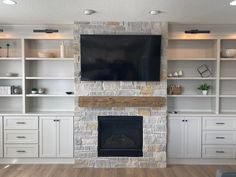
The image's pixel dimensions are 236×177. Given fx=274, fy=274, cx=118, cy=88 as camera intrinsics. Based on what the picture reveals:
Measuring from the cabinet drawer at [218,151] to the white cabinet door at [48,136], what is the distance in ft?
9.08

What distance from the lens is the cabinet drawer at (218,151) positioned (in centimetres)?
505

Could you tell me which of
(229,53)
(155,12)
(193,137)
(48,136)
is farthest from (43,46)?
(229,53)

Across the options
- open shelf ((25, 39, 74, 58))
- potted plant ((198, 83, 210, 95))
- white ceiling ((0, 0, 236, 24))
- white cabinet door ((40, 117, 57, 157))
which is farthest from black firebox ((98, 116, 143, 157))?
white ceiling ((0, 0, 236, 24))

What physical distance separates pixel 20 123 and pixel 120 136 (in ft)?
6.07

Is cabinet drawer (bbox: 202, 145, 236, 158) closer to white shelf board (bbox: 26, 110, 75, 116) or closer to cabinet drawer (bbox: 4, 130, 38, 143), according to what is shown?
white shelf board (bbox: 26, 110, 75, 116)

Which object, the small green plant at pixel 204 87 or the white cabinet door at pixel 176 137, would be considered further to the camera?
the small green plant at pixel 204 87

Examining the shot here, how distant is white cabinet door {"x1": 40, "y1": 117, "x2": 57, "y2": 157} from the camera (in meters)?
5.00

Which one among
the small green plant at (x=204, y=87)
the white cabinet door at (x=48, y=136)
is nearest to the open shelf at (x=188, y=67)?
the small green plant at (x=204, y=87)

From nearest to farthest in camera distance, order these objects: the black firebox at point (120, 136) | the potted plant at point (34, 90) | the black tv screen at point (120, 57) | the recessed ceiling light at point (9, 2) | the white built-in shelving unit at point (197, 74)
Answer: the recessed ceiling light at point (9, 2) → the black tv screen at point (120, 57) → the black firebox at point (120, 136) → the potted plant at point (34, 90) → the white built-in shelving unit at point (197, 74)

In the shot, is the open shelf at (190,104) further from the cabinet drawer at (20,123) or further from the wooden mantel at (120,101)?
the cabinet drawer at (20,123)

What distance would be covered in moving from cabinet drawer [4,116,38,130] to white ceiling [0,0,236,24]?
1.77m

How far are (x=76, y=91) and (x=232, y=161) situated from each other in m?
3.17

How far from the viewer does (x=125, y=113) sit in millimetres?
4906

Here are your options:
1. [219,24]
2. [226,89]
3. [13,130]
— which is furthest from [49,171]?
[219,24]
